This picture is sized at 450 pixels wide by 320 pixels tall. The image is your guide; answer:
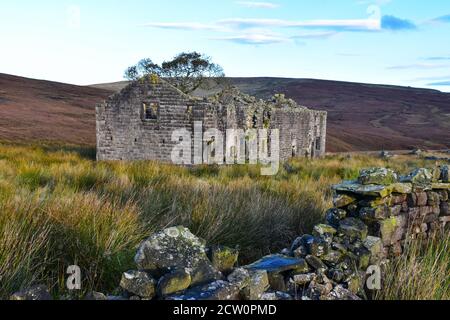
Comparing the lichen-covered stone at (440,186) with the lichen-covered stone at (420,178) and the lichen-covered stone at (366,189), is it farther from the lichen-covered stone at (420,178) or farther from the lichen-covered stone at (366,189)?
the lichen-covered stone at (366,189)

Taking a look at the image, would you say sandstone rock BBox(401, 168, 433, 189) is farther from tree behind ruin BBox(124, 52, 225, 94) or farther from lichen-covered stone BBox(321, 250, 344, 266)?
tree behind ruin BBox(124, 52, 225, 94)

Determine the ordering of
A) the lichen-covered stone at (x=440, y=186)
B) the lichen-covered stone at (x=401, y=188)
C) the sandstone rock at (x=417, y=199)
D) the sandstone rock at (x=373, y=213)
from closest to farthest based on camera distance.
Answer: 1. the sandstone rock at (x=373, y=213)
2. the lichen-covered stone at (x=401, y=188)
3. the sandstone rock at (x=417, y=199)
4. the lichen-covered stone at (x=440, y=186)

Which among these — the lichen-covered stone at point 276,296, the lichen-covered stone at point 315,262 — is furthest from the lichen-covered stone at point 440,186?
the lichen-covered stone at point 276,296

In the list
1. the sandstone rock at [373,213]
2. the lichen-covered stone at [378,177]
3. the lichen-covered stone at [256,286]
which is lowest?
the lichen-covered stone at [256,286]

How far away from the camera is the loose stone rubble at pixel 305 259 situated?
2.92 metres

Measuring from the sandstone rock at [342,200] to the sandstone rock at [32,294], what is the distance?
344 cm

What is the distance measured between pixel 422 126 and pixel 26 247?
191 ft

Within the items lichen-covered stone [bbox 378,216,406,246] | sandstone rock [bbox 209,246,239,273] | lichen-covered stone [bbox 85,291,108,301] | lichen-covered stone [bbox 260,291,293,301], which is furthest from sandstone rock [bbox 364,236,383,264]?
lichen-covered stone [bbox 85,291,108,301]

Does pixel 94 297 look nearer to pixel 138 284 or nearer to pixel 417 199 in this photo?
pixel 138 284

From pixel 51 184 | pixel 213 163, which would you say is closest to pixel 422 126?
pixel 213 163

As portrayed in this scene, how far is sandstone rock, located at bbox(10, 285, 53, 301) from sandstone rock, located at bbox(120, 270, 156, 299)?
0.48 metres

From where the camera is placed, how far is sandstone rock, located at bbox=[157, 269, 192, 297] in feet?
9.42
